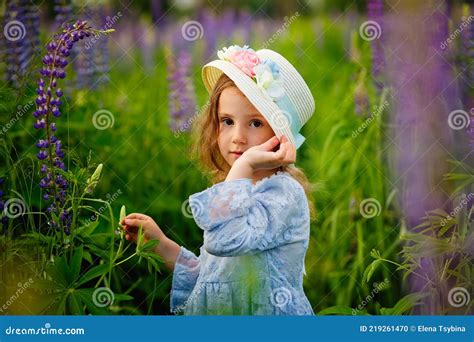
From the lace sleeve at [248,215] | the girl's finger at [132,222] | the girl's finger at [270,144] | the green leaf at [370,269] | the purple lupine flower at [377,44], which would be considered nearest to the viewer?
the lace sleeve at [248,215]

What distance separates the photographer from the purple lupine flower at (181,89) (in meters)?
3.58

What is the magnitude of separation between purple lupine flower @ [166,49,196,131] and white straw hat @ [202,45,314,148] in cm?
42

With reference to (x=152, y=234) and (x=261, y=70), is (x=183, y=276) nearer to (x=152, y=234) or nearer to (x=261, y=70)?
(x=152, y=234)

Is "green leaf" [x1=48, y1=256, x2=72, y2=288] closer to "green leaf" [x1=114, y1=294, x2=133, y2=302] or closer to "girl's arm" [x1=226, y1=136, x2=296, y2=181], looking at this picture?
"green leaf" [x1=114, y1=294, x2=133, y2=302]

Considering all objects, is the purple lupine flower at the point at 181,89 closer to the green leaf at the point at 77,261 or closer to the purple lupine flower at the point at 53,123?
the purple lupine flower at the point at 53,123

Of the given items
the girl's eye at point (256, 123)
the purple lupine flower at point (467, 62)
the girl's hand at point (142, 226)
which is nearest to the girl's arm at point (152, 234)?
the girl's hand at point (142, 226)

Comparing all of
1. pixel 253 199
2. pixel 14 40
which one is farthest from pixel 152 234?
pixel 14 40

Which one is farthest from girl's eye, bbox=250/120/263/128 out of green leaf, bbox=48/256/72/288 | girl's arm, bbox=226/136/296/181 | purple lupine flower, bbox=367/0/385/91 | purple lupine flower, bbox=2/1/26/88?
purple lupine flower, bbox=2/1/26/88

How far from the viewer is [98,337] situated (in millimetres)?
3416

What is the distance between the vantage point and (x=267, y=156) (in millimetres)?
2971

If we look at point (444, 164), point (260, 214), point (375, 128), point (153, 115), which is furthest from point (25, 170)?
point (444, 164)

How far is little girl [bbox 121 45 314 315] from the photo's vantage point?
292cm

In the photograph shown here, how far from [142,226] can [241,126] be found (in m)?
0.47

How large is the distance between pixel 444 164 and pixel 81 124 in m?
1.26
